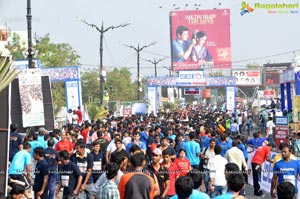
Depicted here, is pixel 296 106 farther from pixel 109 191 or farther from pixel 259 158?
pixel 109 191

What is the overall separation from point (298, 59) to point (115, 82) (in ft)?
197

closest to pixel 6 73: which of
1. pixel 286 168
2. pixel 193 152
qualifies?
pixel 286 168

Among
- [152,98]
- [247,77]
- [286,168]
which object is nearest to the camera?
[286,168]

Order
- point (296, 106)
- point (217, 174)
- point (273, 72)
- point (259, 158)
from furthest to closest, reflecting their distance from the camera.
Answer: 1. point (273, 72)
2. point (296, 106)
3. point (259, 158)
4. point (217, 174)

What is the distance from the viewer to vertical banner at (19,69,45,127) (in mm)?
22609

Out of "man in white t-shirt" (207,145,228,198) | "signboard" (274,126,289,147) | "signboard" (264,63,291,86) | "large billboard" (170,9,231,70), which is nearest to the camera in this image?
"man in white t-shirt" (207,145,228,198)

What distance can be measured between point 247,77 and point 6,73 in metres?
94.4

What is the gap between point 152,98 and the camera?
60406 millimetres

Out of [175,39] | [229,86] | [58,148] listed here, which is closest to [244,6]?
[175,39]

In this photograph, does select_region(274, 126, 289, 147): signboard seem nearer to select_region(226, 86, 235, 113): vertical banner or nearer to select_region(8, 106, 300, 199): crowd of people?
select_region(8, 106, 300, 199): crowd of people

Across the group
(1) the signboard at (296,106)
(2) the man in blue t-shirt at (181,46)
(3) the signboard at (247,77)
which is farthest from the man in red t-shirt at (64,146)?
(3) the signboard at (247,77)

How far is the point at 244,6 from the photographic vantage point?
103 metres

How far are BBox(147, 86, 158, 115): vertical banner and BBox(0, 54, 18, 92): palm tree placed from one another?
1918 inches

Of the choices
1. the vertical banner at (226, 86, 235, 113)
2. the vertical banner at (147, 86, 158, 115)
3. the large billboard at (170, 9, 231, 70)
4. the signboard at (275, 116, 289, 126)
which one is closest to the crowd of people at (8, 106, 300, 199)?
the signboard at (275, 116, 289, 126)
